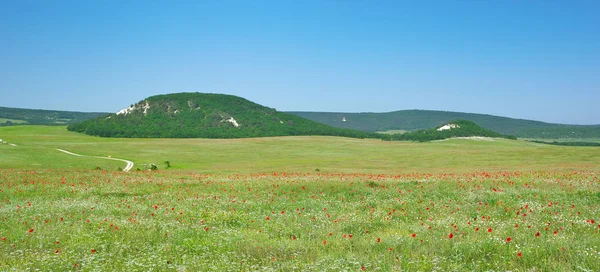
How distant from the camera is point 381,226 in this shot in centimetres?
1447

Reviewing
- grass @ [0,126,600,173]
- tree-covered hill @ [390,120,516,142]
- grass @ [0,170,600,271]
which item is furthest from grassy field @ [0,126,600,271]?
tree-covered hill @ [390,120,516,142]

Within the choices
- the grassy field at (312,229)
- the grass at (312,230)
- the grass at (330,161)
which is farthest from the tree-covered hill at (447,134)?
the grass at (312,230)

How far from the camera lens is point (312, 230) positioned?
1377 cm

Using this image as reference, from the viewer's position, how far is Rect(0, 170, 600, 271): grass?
32.9 ft

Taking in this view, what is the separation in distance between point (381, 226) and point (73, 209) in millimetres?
12263

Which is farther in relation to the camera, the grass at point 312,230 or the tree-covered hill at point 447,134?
the tree-covered hill at point 447,134

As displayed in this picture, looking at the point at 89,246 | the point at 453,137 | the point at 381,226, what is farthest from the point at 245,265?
the point at 453,137

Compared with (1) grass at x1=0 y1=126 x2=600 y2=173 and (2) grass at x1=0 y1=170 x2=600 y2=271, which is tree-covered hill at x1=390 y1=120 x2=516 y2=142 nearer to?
(1) grass at x1=0 y1=126 x2=600 y2=173

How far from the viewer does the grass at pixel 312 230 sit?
1004cm

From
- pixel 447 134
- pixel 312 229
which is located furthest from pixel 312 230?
pixel 447 134

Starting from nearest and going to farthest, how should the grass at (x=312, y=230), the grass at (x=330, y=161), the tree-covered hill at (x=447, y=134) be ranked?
the grass at (x=312, y=230) < the grass at (x=330, y=161) < the tree-covered hill at (x=447, y=134)

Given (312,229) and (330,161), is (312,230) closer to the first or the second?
(312,229)

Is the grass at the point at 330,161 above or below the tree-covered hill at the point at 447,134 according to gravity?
below

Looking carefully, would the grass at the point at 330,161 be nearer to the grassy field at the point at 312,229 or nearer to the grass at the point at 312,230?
the grassy field at the point at 312,229
